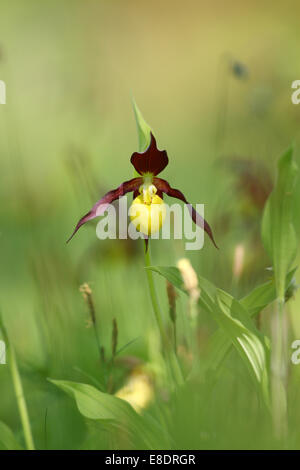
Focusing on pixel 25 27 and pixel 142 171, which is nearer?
pixel 142 171

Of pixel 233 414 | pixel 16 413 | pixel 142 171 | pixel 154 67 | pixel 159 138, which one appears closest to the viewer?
pixel 233 414

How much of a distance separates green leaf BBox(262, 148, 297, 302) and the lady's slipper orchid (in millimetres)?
107

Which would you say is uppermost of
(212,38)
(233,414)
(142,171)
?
(212,38)

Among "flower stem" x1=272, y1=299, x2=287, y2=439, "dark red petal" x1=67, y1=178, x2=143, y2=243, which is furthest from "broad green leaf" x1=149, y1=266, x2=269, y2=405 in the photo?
"dark red petal" x1=67, y1=178, x2=143, y2=243

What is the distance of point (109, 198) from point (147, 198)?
0.06 metres

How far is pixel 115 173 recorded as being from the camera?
2.21 meters

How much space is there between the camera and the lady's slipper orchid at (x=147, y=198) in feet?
2.61

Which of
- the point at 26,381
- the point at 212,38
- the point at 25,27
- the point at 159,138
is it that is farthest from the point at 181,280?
the point at 212,38

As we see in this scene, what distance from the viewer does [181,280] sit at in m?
0.74

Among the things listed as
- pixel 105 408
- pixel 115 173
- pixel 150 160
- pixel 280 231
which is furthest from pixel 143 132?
pixel 115 173

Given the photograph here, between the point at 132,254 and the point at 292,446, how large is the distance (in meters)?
0.65

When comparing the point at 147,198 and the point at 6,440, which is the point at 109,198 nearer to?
the point at 147,198

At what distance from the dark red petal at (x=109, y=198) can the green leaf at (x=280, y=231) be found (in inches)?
9.4
